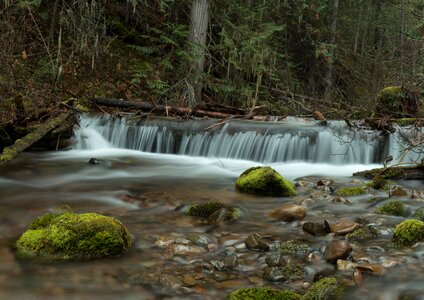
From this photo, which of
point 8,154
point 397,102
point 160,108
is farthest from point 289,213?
point 397,102

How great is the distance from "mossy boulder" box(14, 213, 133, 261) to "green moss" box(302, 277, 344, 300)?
1685 millimetres

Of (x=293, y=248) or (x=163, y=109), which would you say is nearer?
(x=293, y=248)

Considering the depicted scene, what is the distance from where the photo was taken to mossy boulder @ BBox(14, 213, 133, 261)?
3.60 meters

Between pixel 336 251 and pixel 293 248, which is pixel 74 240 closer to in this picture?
pixel 293 248

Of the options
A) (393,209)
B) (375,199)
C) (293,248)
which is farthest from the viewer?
(375,199)

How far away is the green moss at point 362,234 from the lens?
4215mm

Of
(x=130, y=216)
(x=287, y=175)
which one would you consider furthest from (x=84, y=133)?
(x=130, y=216)

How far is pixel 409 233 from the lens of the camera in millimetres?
4090

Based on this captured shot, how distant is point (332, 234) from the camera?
14.1ft

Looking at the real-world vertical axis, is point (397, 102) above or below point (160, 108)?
above

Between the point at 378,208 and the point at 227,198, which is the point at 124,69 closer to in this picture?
the point at 227,198

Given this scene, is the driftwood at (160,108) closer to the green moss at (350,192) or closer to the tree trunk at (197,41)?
the tree trunk at (197,41)

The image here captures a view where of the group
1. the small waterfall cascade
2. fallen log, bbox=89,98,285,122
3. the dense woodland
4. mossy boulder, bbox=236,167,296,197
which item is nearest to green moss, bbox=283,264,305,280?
mossy boulder, bbox=236,167,296,197

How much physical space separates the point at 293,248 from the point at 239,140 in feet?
20.6
